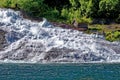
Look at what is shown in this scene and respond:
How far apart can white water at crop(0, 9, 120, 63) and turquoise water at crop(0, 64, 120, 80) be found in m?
5.52

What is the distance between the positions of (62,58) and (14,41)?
7853mm

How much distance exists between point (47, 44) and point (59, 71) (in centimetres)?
1561

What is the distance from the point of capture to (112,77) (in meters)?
47.9

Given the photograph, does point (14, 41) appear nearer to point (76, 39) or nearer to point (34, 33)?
point (34, 33)

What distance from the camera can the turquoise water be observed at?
4788 cm

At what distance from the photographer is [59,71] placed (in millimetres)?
54031

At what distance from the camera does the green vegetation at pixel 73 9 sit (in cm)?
8775

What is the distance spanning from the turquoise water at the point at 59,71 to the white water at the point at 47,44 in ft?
18.1

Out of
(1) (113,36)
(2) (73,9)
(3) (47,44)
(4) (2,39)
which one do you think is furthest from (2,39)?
(2) (73,9)

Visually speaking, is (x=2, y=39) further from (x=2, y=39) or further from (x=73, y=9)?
(x=73, y=9)

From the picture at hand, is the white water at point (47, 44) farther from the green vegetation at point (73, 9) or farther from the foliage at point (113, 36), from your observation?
the green vegetation at point (73, 9)

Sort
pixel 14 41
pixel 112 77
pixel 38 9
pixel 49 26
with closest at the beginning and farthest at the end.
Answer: pixel 112 77 < pixel 14 41 < pixel 49 26 < pixel 38 9

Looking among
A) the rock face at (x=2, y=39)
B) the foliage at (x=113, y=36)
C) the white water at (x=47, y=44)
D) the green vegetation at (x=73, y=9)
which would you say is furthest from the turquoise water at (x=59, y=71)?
the green vegetation at (x=73, y=9)

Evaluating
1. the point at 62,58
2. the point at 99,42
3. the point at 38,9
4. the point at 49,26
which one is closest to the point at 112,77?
the point at 62,58
